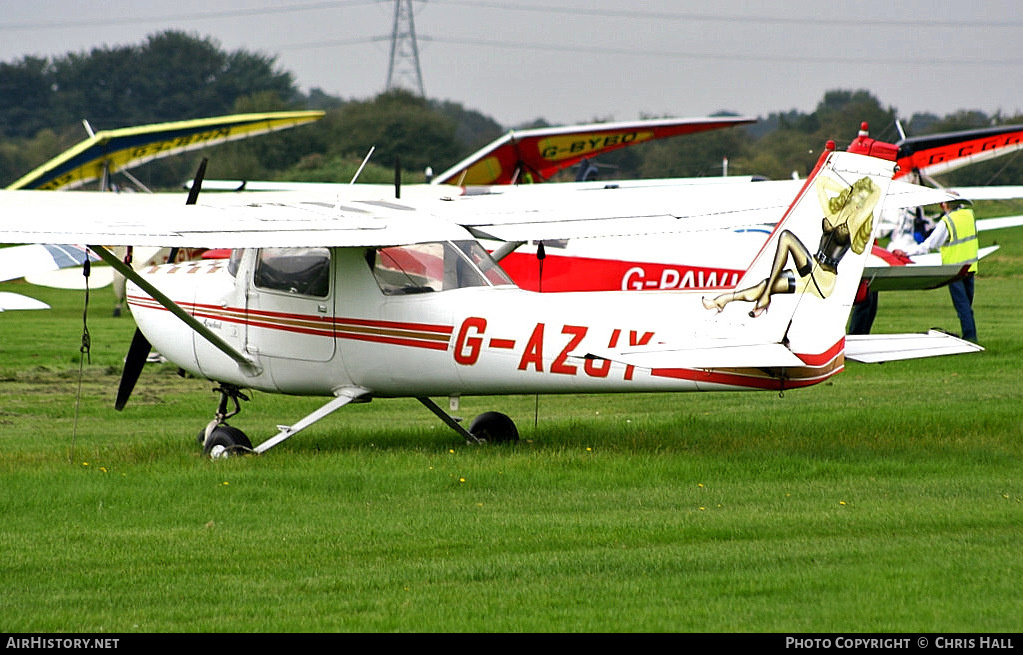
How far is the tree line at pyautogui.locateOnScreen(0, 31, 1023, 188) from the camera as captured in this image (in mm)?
56688

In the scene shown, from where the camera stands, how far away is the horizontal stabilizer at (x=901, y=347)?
8.80 meters

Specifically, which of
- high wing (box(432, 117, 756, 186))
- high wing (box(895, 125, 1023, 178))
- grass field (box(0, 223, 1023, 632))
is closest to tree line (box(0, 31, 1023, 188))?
high wing (box(432, 117, 756, 186))

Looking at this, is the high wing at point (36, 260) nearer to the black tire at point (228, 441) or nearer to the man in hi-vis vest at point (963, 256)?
the black tire at point (228, 441)

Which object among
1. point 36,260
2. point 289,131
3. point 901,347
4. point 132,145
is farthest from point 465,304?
point 289,131

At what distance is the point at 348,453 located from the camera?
9508mm

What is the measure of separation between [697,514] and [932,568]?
1.59 meters

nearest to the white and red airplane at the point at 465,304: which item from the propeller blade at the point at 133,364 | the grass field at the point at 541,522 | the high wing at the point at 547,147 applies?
the propeller blade at the point at 133,364

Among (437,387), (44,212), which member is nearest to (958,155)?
(437,387)

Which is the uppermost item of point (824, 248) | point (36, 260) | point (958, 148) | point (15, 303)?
point (958, 148)

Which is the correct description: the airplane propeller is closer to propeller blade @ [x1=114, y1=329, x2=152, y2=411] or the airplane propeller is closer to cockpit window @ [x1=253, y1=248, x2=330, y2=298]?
propeller blade @ [x1=114, y1=329, x2=152, y2=411]

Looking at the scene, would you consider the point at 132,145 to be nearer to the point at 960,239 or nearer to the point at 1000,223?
the point at 1000,223

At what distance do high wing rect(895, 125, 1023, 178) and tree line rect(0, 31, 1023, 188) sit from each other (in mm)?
7620

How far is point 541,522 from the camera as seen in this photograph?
7160mm

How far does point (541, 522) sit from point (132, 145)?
77.9ft
